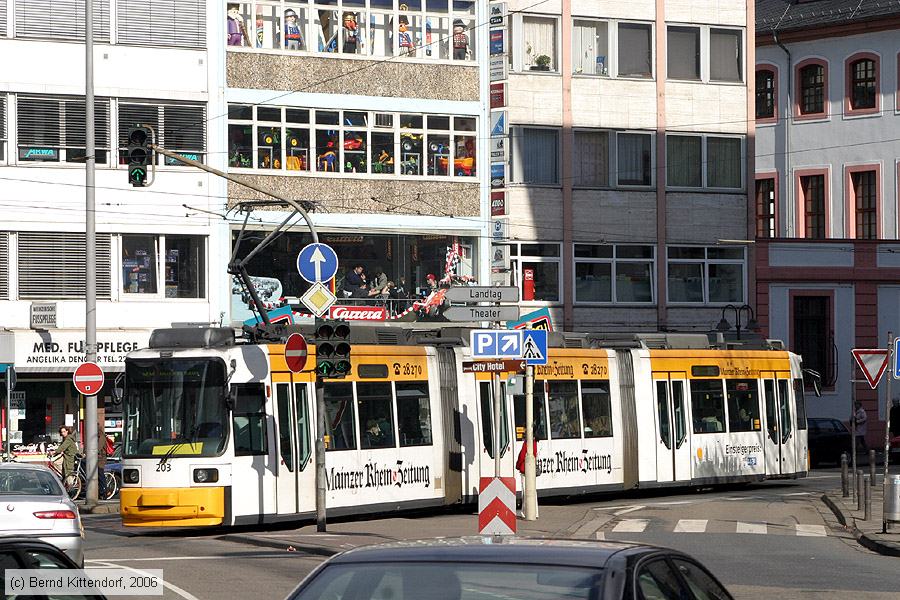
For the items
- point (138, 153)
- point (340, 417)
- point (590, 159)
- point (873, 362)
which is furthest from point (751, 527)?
point (590, 159)

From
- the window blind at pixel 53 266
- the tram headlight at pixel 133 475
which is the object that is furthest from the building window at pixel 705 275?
the tram headlight at pixel 133 475

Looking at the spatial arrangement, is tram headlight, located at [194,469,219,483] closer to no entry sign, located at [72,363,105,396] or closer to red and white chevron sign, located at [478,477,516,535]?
no entry sign, located at [72,363,105,396]

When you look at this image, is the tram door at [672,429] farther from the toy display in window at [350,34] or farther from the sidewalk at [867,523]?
the toy display in window at [350,34]

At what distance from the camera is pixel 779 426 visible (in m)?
33.6

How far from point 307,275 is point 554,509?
25.3ft

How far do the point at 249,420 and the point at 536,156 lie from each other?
904 inches

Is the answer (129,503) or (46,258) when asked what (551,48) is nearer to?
(46,258)

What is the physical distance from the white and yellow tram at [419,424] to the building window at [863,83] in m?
26.4

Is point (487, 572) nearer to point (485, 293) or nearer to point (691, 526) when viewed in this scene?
point (485, 293)

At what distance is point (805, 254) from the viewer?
5222cm

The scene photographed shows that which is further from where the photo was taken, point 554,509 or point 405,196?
point 405,196

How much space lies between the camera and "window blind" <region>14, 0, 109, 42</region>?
38.2 meters

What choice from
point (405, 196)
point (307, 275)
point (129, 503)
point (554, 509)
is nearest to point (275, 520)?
point (129, 503)

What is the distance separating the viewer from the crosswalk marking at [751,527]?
23.8 meters
